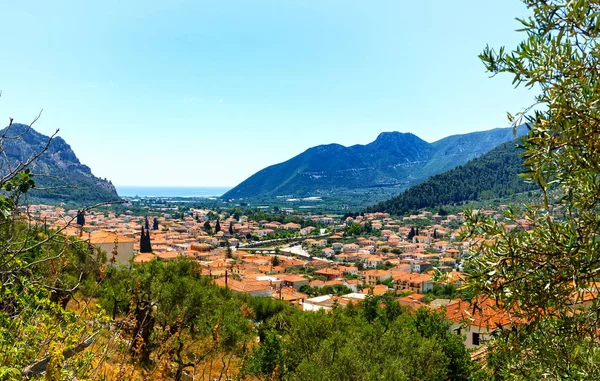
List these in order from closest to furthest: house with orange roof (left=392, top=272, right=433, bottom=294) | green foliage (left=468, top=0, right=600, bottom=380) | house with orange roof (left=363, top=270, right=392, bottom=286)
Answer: green foliage (left=468, top=0, right=600, bottom=380) < house with orange roof (left=392, top=272, right=433, bottom=294) < house with orange roof (left=363, top=270, right=392, bottom=286)

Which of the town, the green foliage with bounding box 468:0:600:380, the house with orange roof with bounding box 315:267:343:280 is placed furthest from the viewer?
the house with orange roof with bounding box 315:267:343:280

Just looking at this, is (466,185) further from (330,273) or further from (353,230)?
(330,273)

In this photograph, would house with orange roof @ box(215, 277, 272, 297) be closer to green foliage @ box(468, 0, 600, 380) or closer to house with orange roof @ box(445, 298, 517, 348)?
house with orange roof @ box(445, 298, 517, 348)

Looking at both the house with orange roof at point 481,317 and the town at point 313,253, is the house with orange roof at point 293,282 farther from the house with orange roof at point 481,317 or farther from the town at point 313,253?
the house with orange roof at point 481,317

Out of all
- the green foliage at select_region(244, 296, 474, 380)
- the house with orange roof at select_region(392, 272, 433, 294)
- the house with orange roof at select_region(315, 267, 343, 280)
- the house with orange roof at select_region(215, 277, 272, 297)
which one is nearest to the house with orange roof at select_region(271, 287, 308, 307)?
the house with orange roof at select_region(215, 277, 272, 297)

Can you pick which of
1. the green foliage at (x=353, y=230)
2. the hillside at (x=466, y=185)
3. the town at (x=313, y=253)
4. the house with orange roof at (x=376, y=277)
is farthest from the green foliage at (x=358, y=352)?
the hillside at (x=466, y=185)

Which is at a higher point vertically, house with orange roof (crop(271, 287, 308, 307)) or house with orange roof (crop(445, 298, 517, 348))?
house with orange roof (crop(445, 298, 517, 348))

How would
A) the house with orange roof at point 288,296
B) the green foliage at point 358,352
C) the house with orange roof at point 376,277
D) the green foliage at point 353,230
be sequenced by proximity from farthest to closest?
1. the green foliage at point 353,230
2. the house with orange roof at point 376,277
3. the house with orange roof at point 288,296
4. the green foliage at point 358,352

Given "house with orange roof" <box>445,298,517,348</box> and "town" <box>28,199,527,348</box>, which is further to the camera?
"town" <box>28,199,527,348</box>
